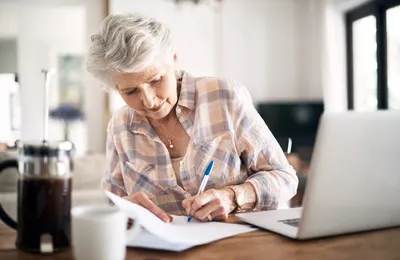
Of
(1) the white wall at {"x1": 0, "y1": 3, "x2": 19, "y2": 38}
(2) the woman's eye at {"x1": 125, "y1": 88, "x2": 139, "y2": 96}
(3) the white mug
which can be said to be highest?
(1) the white wall at {"x1": 0, "y1": 3, "x2": 19, "y2": 38}

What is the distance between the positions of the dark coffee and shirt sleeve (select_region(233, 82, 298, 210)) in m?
0.58

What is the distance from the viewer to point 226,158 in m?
1.35

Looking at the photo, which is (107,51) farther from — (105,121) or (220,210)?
(105,121)

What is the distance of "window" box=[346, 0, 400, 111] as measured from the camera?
12.5 ft

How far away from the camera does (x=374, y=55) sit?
407cm

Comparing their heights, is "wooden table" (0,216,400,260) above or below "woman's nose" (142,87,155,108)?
below

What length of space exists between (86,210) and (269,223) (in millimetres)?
386

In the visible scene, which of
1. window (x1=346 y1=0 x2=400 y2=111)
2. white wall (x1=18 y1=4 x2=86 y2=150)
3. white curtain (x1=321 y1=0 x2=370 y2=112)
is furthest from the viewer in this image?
white wall (x1=18 y1=4 x2=86 y2=150)

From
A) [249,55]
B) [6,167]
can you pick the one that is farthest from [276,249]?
[249,55]

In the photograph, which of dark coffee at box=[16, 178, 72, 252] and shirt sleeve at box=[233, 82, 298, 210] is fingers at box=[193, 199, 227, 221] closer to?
shirt sleeve at box=[233, 82, 298, 210]

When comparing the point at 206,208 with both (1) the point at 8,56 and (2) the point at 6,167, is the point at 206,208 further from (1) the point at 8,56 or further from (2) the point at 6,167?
(1) the point at 8,56

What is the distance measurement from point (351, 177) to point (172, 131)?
0.71 metres

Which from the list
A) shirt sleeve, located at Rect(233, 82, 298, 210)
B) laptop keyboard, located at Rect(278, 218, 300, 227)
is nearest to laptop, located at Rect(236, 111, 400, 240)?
laptop keyboard, located at Rect(278, 218, 300, 227)

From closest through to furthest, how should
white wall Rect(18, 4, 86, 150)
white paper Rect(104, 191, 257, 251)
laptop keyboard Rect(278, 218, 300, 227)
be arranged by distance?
1. white paper Rect(104, 191, 257, 251)
2. laptop keyboard Rect(278, 218, 300, 227)
3. white wall Rect(18, 4, 86, 150)
